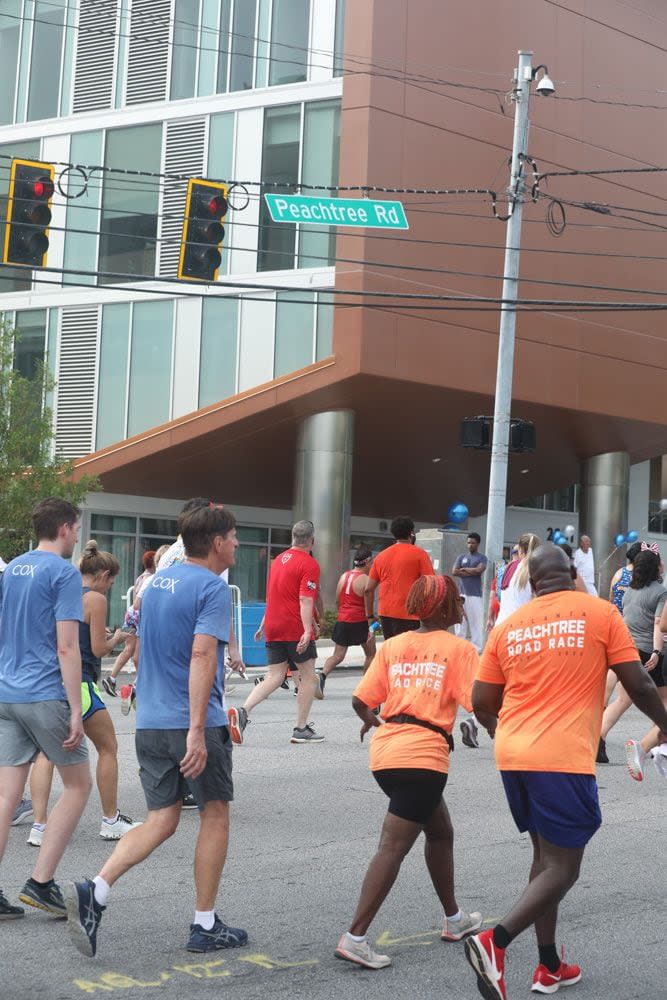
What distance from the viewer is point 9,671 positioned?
6227mm

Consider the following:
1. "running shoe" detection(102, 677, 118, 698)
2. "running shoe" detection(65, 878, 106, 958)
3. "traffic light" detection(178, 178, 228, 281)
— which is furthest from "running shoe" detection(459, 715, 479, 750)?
"traffic light" detection(178, 178, 228, 281)

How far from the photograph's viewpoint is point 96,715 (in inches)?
298

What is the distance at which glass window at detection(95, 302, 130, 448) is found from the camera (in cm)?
3064

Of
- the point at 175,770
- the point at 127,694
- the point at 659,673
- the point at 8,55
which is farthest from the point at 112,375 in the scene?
the point at 175,770

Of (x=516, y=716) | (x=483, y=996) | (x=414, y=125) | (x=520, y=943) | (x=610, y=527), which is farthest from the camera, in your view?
(x=610, y=527)

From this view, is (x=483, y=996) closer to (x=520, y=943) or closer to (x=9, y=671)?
(x=520, y=943)

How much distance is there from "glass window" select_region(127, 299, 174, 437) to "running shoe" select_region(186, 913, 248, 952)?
2484cm

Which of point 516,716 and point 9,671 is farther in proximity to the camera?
point 9,671

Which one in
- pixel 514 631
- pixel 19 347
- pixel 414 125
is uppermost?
pixel 414 125

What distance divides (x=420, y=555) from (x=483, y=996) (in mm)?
Answer: 8447

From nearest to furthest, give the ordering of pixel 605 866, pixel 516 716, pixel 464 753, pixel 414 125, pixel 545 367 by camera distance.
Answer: pixel 516 716, pixel 605 866, pixel 464 753, pixel 414 125, pixel 545 367

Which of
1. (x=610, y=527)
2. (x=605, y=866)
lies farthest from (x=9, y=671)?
(x=610, y=527)

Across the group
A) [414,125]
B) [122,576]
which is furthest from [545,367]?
[122,576]

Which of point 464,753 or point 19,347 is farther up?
point 19,347
